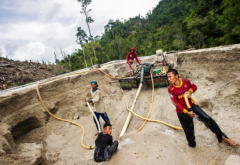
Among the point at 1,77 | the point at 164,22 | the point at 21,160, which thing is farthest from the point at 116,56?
the point at 164,22

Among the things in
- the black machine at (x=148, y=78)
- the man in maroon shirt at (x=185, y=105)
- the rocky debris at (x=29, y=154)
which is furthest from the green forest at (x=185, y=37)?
the rocky debris at (x=29, y=154)

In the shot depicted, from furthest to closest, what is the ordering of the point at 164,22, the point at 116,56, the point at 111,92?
the point at 164,22 → the point at 116,56 → the point at 111,92

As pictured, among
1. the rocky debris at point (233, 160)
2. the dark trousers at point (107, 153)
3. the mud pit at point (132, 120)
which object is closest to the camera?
the rocky debris at point (233, 160)

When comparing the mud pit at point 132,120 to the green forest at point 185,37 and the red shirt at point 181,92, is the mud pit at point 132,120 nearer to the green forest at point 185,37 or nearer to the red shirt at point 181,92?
the red shirt at point 181,92

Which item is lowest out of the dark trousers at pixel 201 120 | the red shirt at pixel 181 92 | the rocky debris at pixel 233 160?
the rocky debris at pixel 233 160

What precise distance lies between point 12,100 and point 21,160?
7.17ft

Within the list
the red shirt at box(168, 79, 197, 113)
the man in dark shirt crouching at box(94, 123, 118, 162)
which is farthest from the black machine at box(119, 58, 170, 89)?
the man in dark shirt crouching at box(94, 123, 118, 162)

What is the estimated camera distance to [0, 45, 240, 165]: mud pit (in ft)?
8.75

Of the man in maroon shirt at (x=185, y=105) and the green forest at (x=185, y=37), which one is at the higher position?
the green forest at (x=185, y=37)

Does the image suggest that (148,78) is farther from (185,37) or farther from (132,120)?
(185,37)

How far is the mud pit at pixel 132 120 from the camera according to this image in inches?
105

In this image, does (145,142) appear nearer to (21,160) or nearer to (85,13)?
(21,160)

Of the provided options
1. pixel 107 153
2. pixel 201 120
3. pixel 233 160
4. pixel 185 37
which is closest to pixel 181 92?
pixel 201 120

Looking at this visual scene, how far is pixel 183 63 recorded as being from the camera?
6242 mm
